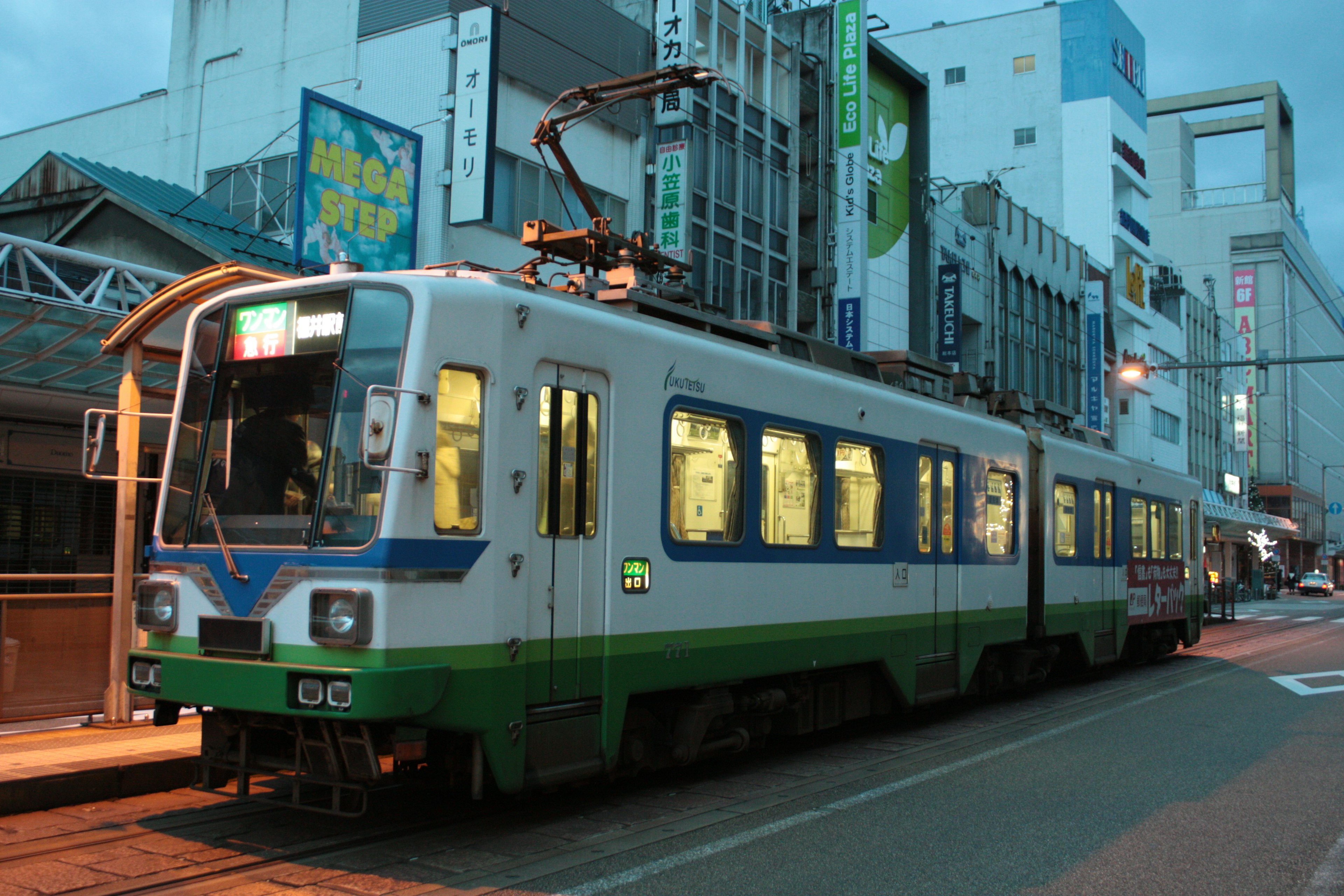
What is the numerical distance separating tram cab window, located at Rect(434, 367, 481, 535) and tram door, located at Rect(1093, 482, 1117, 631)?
34.5ft

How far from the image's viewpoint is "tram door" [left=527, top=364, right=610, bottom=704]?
21.1ft

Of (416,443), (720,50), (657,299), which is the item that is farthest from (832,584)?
(720,50)

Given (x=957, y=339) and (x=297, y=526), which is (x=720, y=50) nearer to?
(x=957, y=339)

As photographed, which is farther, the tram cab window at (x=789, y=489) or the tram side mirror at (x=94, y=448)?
the tram cab window at (x=789, y=489)

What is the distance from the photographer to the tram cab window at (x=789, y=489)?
330 inches

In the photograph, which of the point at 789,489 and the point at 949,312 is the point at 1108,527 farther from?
the point at 949,312

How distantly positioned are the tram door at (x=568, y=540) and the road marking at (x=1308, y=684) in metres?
10.7

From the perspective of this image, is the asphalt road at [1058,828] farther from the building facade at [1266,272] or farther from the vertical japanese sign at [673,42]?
the building facade at [1266,272]

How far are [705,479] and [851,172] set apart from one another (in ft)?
75.7

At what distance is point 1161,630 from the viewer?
58.5 feet

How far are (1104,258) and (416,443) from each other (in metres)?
53.5

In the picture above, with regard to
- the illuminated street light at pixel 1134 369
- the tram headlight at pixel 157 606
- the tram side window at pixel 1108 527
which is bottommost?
the tram headlight at pixel 157 606

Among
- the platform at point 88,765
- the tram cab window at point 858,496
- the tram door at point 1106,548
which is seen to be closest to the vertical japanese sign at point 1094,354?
the tram door at point 1106,548

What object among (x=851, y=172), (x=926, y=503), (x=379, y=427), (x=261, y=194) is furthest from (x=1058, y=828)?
(x=851, y=172)
